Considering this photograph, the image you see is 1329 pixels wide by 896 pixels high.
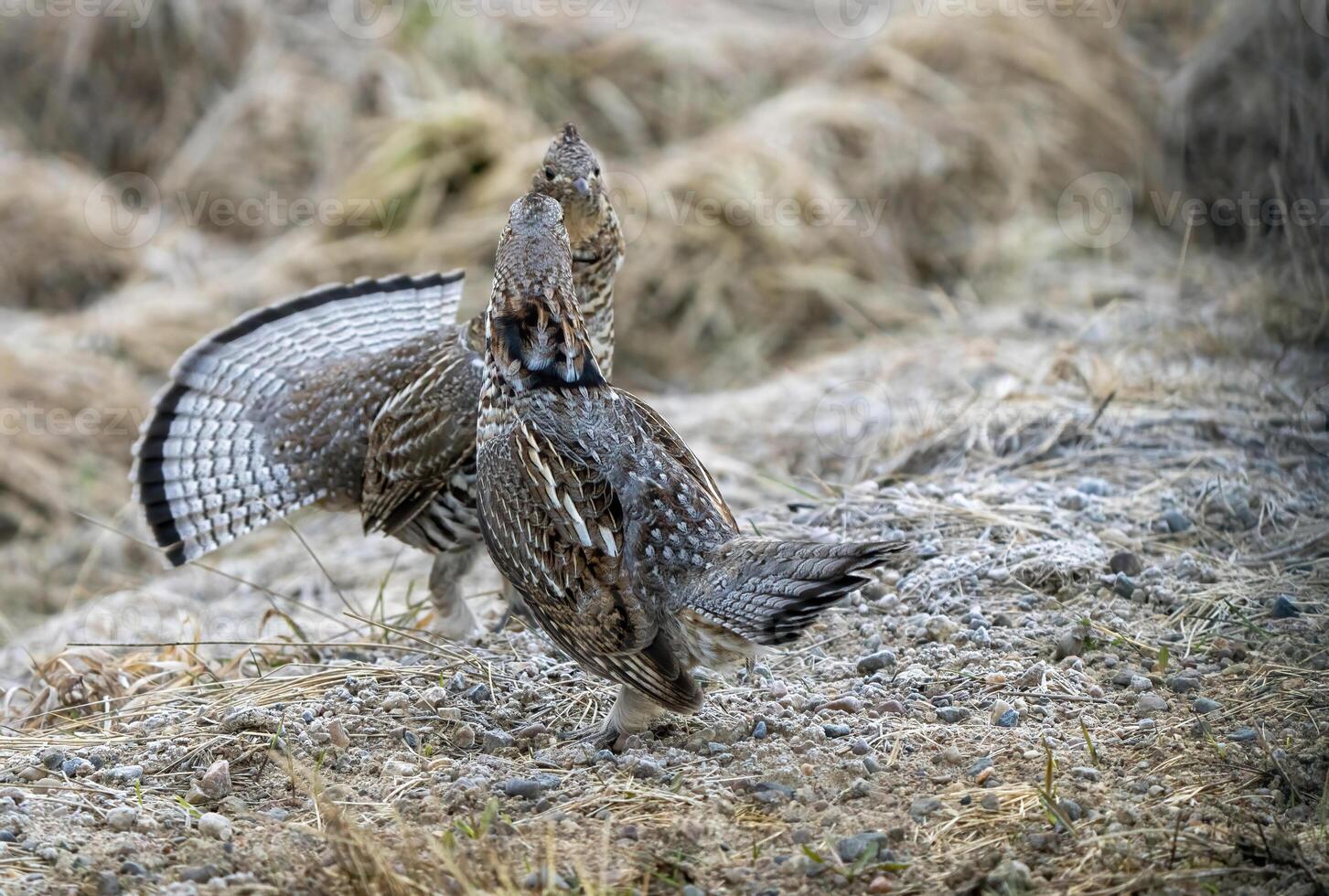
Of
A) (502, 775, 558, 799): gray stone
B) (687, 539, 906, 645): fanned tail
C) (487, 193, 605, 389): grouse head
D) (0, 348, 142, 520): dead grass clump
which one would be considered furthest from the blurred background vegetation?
(687, 539, 906, 645): fanned tail

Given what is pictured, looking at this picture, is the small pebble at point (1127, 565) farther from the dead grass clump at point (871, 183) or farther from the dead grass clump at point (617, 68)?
the dead grass clump at point (617, 68)

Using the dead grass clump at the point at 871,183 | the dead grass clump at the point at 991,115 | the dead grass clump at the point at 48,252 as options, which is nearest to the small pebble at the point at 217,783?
the dead grass clump at the point at 871,183

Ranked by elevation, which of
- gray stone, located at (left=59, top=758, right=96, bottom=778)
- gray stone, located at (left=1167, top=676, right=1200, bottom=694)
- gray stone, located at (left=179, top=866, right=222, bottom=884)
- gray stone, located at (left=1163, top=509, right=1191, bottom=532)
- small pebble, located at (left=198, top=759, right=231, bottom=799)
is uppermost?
gray stone, located at (left=1163, top=509, right=1191, bottom=532)

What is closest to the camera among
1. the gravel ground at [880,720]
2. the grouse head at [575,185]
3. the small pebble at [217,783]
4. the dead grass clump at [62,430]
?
the gravel ground at [880,720]

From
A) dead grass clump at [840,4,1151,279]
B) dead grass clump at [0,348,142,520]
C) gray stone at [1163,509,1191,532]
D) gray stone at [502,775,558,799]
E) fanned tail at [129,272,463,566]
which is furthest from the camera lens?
dead grass clump at [840,4,1151,279]

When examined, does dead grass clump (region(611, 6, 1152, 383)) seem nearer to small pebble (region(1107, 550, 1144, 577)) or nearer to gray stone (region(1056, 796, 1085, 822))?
small pebble (region(1107, 550, 1144, 577))

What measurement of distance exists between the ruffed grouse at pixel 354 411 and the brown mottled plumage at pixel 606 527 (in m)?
0.73

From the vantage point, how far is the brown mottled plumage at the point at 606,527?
12.1 ft

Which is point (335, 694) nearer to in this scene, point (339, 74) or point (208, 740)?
point (208, 740)

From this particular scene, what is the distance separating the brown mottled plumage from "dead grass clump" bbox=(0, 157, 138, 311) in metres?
7.39

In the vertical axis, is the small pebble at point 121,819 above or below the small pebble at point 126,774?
above

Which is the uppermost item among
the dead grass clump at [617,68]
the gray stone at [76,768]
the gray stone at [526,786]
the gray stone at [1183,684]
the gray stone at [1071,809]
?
the dead grass clump at [617,68]

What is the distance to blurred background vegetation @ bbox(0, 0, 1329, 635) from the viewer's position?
958 centimetres

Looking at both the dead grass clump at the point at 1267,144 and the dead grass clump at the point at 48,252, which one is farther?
the dead grass clump at the point at 48,252
